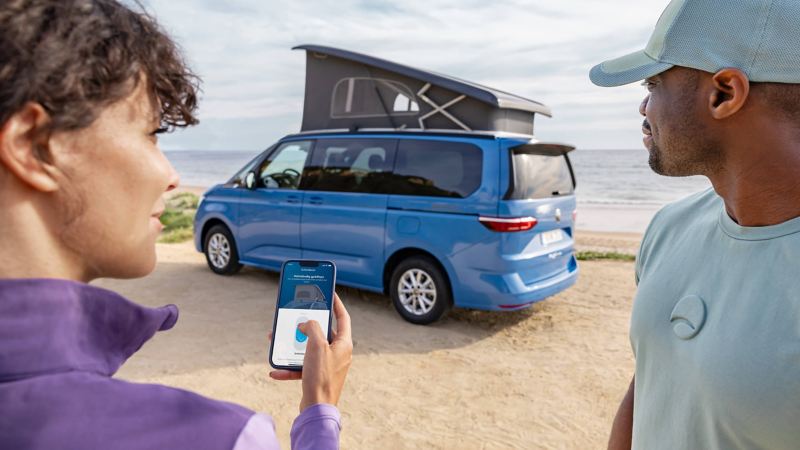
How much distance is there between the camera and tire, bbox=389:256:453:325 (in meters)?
6.14

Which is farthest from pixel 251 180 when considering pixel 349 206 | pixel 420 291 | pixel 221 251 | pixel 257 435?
pixel 257 435

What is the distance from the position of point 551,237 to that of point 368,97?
284cm

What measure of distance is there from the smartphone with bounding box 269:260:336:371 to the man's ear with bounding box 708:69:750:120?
128 cm

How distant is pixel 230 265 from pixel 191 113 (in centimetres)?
728

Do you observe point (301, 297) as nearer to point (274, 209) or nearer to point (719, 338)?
point (719, 338)

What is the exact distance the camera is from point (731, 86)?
5.20 feet

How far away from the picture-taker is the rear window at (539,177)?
5.84 metres

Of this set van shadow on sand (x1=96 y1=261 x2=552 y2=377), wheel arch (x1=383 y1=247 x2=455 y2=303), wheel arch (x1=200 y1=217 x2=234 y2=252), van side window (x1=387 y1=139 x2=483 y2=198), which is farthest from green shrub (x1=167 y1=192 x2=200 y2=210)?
van side window (x1=387 y1=139 x2=483 y2=198)

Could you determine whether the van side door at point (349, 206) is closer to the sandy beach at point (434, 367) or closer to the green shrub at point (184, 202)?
the sandy beach at point (434, 367)

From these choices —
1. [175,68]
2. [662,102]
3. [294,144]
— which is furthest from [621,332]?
[175,68]

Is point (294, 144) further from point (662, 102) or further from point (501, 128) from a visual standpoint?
point (662, 102)

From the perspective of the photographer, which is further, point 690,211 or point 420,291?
point 420,291

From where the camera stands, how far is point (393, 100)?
287 inches

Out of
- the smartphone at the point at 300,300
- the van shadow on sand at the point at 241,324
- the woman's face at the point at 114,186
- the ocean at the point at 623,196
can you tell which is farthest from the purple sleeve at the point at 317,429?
the ocean at the point at 623,196
